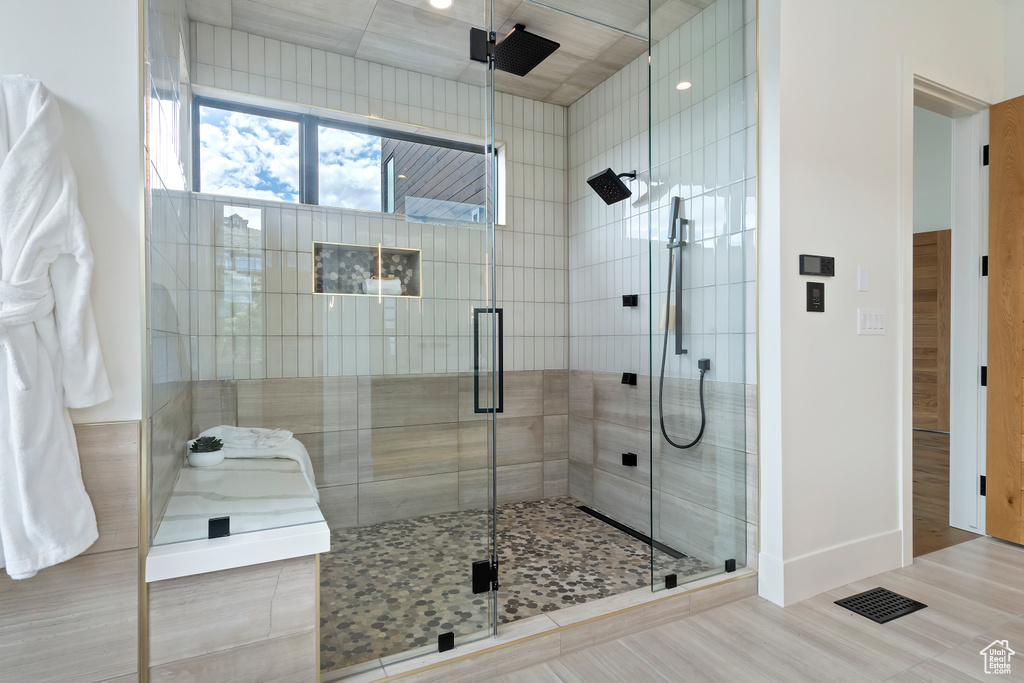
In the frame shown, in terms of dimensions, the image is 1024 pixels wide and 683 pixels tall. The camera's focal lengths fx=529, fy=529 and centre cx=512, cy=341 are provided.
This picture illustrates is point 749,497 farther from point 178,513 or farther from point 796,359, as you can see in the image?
point 178,513

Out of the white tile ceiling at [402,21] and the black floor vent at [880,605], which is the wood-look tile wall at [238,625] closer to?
the white tile ceiling at [402,21]

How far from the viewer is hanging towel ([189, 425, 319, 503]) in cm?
146

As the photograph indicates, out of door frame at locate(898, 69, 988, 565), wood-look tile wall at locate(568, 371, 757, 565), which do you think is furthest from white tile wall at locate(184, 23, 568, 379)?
door frame at locate(898, 69, 988, 565)

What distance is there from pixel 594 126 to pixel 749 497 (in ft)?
8.22

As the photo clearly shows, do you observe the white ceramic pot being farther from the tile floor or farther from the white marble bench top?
the tile floor

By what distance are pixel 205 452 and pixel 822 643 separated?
212 cm

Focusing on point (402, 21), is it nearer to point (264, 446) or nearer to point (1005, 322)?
point (264, 446)

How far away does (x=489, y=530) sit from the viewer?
1812 millimetres

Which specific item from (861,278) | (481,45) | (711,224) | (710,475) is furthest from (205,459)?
(861,278)

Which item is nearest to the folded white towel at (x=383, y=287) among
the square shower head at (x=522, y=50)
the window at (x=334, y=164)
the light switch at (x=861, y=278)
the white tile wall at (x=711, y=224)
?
the window at (x=334, y=164)

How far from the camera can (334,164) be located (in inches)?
60.5

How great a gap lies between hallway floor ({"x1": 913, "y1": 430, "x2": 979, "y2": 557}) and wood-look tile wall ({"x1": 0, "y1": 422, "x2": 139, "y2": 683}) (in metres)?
3.22

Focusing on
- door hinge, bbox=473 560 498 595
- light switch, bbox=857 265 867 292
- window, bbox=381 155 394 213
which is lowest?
door hinge, bbox=473 560 498 595

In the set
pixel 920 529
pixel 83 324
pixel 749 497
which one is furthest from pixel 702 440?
pixel 83 324
